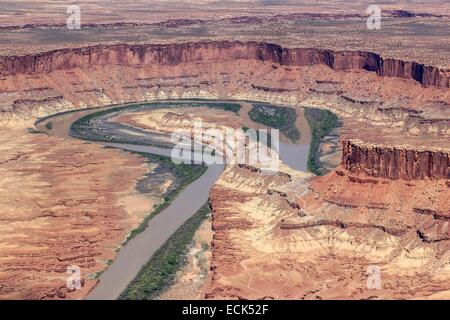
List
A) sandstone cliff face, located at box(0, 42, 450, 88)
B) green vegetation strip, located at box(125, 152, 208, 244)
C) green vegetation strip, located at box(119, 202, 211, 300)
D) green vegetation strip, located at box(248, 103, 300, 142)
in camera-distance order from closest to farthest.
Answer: green vegetation strip, located at box(119, 202, 211, 300), green vegetation strip, located at box(125, 152, 208, 244), green vegetation strip, located at box(248, 103, 300, 142), sandstone cliff face, located at box(0, 42, 450, 88)

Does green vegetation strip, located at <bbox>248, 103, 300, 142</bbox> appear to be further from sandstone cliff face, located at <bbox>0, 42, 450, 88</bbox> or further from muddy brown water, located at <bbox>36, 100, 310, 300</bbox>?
sandstone cliff face, located at <bbox>0, 42, 450, 88</bbox>

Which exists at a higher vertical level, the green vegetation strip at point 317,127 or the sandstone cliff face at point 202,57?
the sandstone cliff face at point 202,57

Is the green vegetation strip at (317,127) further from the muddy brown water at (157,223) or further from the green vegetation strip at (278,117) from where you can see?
the green vegetation strip at (278,117)

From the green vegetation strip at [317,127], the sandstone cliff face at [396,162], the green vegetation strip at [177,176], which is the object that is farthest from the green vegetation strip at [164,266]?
the green vegetation strip at [317,127]

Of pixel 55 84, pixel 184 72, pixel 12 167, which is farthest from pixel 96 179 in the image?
pixel 184 72

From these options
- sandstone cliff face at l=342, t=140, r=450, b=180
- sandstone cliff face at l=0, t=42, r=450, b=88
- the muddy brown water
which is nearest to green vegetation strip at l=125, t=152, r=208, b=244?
the muddy brown water

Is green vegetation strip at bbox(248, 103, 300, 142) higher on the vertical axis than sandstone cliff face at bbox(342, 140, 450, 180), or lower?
lower
